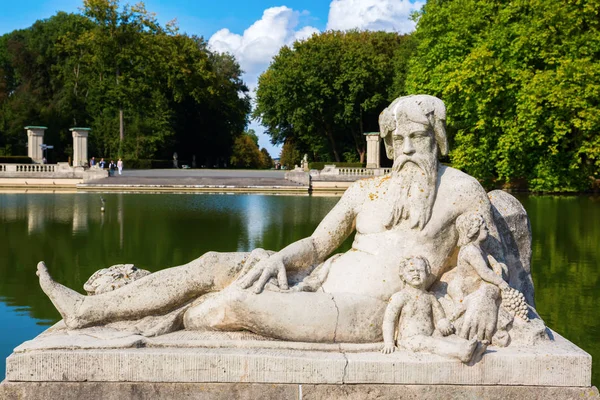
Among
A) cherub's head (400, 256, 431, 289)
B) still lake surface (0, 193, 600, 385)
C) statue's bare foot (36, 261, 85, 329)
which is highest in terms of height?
cherub's head (400, 256, 431, 289)

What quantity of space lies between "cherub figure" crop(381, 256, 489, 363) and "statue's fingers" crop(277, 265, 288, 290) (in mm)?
638

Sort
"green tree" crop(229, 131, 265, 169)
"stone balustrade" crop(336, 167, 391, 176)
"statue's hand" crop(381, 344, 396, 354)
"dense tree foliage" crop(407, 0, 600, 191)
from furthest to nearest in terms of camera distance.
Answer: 1. "green tree" crop(229, 131, 265, 169)
2. "stone balustrade" crop(336, 167, 391, 176)
3. "dense tree foliage" crop(407, 0, 600, 191)
4. "statue's hand" crop(381, 344, 396, 354)

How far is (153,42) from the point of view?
2061 inches

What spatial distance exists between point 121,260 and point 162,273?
25.7ft

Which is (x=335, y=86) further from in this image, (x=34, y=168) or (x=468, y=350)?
(x=468, y=350)

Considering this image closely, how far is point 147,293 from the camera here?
4.30 metres

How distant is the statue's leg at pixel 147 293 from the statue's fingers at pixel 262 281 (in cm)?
26

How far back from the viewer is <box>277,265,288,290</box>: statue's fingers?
4.18m

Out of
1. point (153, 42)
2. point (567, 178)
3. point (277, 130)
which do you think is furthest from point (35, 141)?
point (567, 178)

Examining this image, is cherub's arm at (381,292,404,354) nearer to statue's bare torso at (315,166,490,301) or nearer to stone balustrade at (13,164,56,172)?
statue's bare torso at (315,166,490,301)

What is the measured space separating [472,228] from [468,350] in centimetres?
81

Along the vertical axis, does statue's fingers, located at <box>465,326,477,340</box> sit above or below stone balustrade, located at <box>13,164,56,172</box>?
below

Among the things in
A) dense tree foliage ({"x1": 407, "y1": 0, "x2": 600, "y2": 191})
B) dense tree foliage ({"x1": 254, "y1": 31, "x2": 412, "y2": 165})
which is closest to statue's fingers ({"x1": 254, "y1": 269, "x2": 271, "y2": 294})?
dense tree foliage ({"x1": 407, "y1": 0, "x2": 600, "y2": 191})

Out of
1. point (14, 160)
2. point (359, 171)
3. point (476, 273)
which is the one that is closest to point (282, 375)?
point (476, 273)
